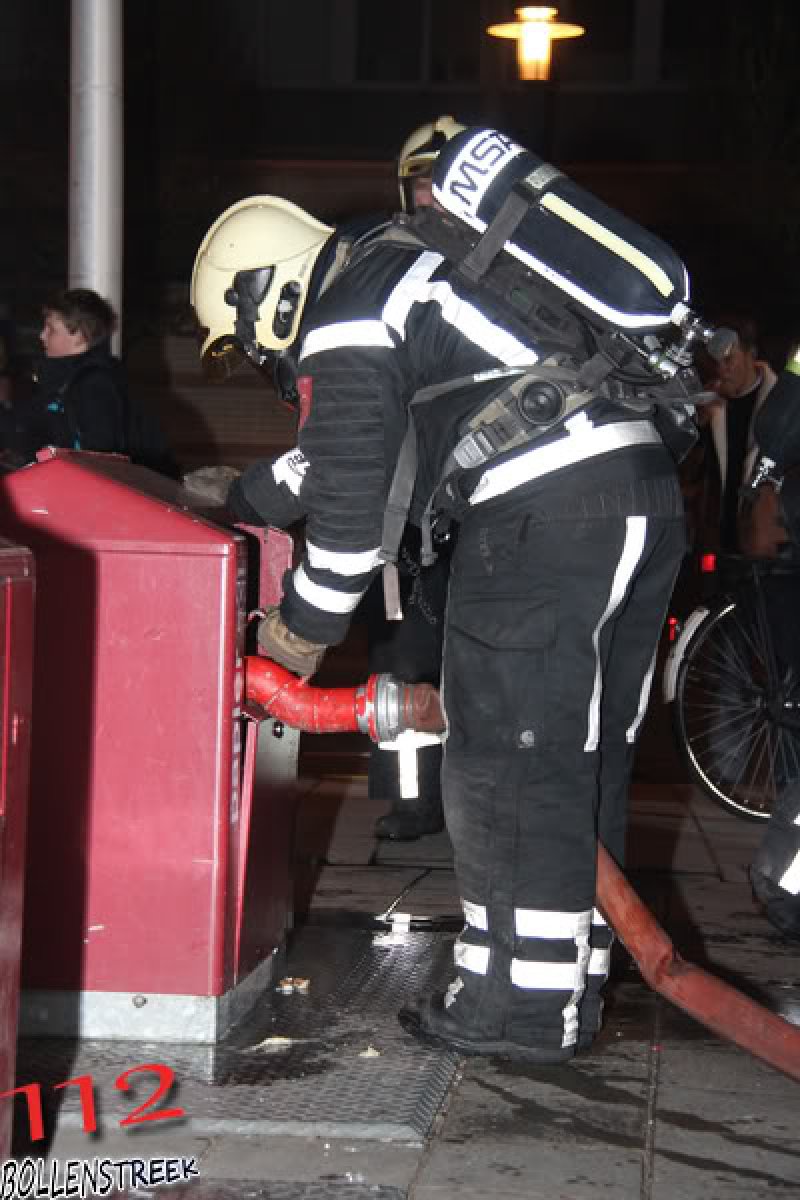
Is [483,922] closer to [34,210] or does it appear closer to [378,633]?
[378,633]

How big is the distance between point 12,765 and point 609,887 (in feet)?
5.32

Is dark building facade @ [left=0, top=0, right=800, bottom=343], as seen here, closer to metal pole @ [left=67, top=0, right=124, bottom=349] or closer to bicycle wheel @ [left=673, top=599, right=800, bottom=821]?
metal pole @ [left=67, top=0, right=124, bottom=349]

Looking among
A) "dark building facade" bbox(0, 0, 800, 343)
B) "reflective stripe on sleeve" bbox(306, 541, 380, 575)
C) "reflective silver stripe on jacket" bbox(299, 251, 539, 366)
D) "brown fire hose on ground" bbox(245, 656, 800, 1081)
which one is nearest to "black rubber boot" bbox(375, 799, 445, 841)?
"brown fire hose on ground" bbox(245, 656, 800, 1081)

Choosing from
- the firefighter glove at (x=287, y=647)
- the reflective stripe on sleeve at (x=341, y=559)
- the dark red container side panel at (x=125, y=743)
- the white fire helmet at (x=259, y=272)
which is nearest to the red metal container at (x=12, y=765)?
the dark red container side panel at (x=125, y=743)

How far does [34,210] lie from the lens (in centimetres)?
2170

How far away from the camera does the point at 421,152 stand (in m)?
5.96

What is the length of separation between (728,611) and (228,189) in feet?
61.5

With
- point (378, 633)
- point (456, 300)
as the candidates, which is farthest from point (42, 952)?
point (378, 633)

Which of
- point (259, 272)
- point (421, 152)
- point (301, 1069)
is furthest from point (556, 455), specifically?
point (421, 152)

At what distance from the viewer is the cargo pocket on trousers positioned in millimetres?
3646

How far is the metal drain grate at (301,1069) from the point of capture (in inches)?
133

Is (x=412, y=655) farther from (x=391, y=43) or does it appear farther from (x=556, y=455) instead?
(x=391, y=43)

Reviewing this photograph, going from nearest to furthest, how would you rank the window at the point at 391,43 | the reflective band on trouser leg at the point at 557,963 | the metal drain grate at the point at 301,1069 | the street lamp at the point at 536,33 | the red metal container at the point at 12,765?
the red metal container at the point at 12,765 → the metal drain grate at the point at 301,1069 → the reflective band on trouser leg at the point at 557,963 → the street lamp at the point at 536,33 → the window at the point at 391,43

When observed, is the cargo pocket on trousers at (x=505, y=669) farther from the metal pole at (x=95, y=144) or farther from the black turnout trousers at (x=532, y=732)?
the metal pole at (x=95, y=144)
